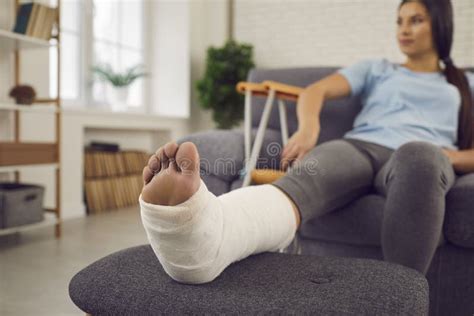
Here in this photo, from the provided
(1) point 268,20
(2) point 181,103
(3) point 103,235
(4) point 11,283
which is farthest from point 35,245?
(1) point 268,20

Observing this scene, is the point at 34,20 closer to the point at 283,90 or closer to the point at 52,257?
the point at 52,257

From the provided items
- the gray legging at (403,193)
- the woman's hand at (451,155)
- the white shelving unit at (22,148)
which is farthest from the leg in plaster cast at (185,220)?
the white shelving unit at (22,148)

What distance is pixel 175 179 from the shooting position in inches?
30.0

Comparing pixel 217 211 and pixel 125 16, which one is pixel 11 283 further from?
pixel 125 16

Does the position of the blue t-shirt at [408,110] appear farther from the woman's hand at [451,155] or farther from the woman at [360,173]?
the woman's hand at [451,155]

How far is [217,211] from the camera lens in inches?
32.7

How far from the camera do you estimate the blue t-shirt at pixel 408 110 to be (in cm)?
153

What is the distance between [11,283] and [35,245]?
67 centimetres

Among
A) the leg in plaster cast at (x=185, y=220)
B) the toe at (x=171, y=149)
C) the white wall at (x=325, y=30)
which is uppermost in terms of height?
the white wall at (x=325, y=30)

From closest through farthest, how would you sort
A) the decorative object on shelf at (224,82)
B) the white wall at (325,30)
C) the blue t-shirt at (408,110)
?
the blue t-shirt at (408,110)
the white wall at (325,30)
the decorative object on shelf at (224,82)

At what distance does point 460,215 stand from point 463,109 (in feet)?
1.64

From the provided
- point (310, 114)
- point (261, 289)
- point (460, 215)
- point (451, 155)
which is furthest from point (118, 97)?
point (261, 289)

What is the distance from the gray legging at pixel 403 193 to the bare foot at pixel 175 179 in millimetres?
363

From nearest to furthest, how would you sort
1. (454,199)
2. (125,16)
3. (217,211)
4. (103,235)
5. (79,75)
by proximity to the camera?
(217,211), (454,199), (103,235), (79,75), (125,16)
